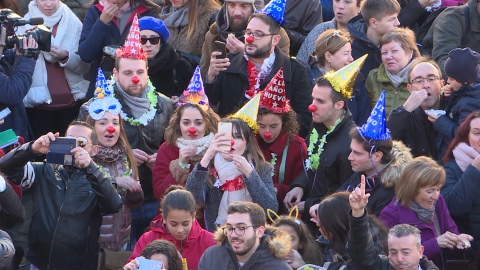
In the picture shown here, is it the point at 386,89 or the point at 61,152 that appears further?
the point at 386,89

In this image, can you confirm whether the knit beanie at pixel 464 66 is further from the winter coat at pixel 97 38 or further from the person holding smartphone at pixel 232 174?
the winter coat at pixel 97 38

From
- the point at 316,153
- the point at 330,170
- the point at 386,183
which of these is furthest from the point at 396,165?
the point at 316,153

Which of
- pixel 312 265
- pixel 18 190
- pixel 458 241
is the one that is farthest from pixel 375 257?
pixel 18 190

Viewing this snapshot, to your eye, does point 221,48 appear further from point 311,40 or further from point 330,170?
point 330,170

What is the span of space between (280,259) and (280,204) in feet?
5.75

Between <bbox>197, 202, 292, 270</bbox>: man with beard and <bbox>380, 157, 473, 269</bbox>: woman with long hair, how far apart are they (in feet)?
3.22

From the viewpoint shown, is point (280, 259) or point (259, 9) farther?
point (259, 9)

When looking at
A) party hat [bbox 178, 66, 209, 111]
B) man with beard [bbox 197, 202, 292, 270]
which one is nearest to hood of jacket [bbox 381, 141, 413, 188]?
man with beard [bbox 197, 202, 292, 270]

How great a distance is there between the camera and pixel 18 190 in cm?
895

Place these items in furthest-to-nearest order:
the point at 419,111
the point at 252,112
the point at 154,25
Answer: the point at 154,25 → the point at 419,111 → the point at 252,112

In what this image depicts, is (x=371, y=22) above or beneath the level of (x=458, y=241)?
above

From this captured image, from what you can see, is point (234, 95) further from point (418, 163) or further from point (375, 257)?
point (375, 257)

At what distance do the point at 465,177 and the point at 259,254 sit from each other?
76.5 inches

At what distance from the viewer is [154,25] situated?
426 inches
